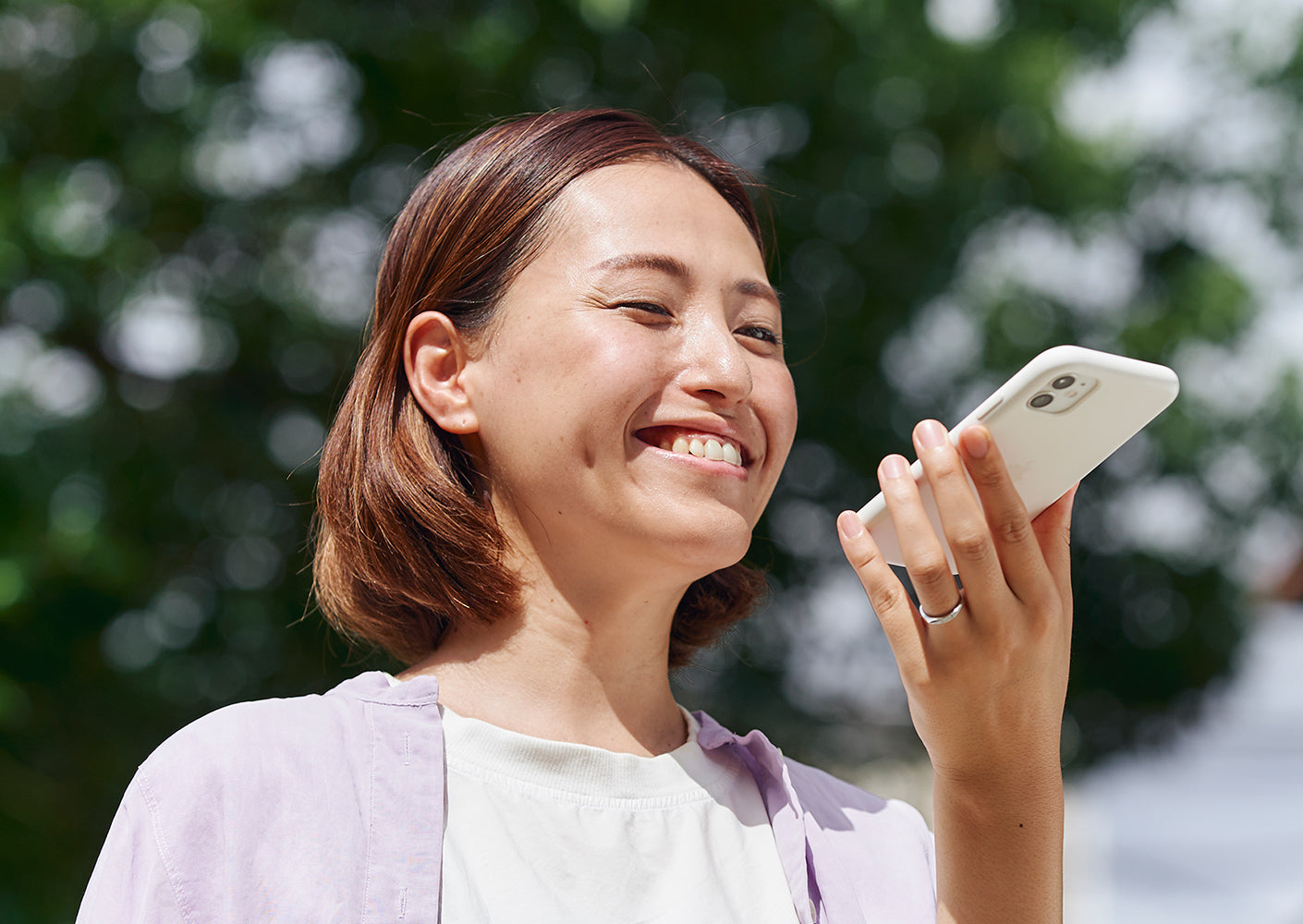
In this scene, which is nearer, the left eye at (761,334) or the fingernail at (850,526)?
the fingernail at (850,526)

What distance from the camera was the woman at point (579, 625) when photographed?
54.9 inches

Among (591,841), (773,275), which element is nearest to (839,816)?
(591,841)

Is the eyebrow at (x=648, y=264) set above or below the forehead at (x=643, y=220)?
below

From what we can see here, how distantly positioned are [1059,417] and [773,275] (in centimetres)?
463

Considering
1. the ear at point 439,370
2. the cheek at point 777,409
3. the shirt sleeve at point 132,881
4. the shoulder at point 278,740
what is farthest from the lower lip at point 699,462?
the shirt sleeve at point 132,881

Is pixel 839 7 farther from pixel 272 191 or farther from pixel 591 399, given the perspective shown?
pixel 591 399

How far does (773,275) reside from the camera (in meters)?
5.96

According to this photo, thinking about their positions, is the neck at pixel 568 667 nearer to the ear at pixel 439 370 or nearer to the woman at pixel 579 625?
the woman at pixel 579 625

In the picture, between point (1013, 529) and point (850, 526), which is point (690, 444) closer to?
point (850, 526)

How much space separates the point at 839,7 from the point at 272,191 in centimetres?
286

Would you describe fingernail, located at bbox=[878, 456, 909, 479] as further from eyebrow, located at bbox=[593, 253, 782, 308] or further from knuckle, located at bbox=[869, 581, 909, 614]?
eyebrow, located at bbox=[593, 253, 782, 308]

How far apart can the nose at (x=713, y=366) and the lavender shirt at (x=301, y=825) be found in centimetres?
57

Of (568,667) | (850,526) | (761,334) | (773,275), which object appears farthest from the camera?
(773,275)

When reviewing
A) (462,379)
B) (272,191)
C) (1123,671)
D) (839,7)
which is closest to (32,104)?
(272,191)
